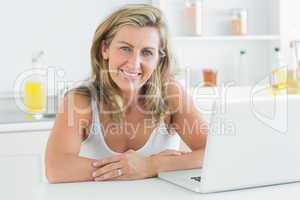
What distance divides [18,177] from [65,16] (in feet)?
2.76

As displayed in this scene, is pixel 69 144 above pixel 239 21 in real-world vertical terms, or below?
below

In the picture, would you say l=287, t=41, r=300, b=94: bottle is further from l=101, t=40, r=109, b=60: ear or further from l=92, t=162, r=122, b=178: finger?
l=92, t=162, r=122, b=178: finger

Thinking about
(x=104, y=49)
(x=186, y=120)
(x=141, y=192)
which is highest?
(x=104, y=49)

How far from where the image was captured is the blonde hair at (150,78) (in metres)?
1.63

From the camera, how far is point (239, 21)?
9.66 ft

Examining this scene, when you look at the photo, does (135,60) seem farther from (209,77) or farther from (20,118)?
(209,77)

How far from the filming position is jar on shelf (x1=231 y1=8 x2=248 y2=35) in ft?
9.63

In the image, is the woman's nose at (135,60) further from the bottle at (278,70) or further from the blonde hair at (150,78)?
the bottle at (278,70)

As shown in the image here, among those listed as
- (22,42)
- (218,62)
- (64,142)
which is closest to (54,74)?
(22,42)

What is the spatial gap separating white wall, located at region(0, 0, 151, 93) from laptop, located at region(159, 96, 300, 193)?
1.67 m

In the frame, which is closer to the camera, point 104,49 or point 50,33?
point 104,49

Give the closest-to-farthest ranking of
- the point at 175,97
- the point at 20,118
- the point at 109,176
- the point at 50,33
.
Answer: the point at 109,176 → the point at 175,97 → the point at 20,118 → the point at 50,33

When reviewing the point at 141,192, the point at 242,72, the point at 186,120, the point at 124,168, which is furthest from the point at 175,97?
the point at 242,72

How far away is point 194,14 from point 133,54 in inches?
49.9
